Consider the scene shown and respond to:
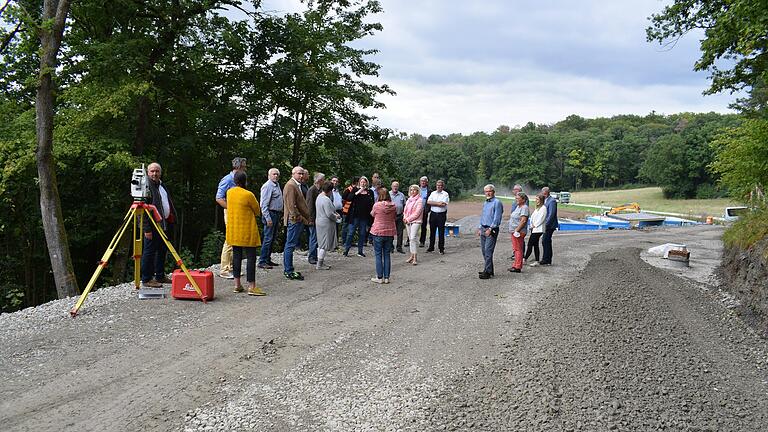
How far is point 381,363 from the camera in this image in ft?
17.4

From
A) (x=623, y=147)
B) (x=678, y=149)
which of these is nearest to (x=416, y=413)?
(x=678, y=149)

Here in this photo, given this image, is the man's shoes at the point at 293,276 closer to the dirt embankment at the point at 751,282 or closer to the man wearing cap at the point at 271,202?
the man wearing cap at the point at 271,202

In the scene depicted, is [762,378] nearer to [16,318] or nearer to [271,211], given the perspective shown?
[271,211]

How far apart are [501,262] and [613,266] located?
275 cm

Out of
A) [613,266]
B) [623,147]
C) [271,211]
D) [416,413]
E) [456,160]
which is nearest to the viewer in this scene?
[416,413]

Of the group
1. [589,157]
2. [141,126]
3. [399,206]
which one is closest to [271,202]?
[399,206]

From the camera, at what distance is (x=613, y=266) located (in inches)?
499

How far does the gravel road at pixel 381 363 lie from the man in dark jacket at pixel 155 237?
0.45 m

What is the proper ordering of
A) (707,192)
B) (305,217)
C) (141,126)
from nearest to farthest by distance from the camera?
(305,217)
(141,126)
(707,192)

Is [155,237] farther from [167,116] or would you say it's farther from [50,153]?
[167,116]

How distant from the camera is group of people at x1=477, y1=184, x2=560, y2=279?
10.1m

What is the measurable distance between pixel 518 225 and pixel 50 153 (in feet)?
31.6

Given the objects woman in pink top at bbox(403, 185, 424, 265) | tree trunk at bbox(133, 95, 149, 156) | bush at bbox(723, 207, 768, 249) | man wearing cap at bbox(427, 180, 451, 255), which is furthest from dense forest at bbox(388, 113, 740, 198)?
woman in pink top at bbox(403, 185, 424, 265)

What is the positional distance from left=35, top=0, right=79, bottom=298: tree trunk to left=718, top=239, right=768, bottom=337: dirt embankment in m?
12.3
